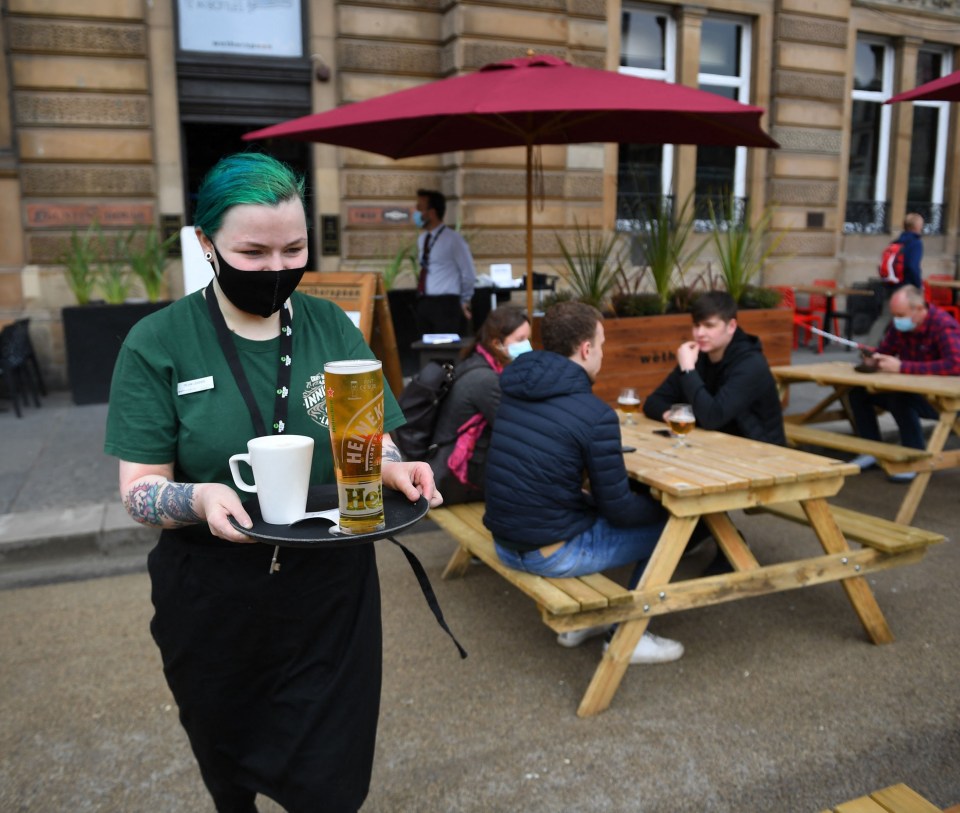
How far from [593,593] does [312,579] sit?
1573 millimetres

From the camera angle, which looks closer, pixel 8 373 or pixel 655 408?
pixel 655 408

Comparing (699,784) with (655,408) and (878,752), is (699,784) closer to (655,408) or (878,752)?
(878,752)

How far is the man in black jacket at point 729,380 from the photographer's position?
172 inches

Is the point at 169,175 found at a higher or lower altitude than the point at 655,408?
higher

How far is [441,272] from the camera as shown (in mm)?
8789

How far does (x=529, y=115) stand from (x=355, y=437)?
5091 mm

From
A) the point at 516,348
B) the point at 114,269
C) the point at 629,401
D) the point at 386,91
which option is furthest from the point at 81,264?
the point at 629,401

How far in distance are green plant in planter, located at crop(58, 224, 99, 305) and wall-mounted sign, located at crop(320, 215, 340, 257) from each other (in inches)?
101

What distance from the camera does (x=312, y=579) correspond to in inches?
74.2

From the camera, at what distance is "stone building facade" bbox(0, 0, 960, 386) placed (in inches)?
364

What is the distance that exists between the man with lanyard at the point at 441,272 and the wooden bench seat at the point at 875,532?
5143 millimetres

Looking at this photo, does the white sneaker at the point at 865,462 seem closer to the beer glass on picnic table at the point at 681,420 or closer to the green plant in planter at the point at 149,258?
the beer glass on picnic table at the point at 681,420

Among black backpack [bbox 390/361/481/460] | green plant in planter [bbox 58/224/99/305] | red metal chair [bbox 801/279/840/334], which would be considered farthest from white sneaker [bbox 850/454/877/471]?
green plant in planter [bbox 58/224/99/305]

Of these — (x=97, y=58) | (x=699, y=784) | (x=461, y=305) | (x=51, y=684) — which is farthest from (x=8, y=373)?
(x=699, y=784)
